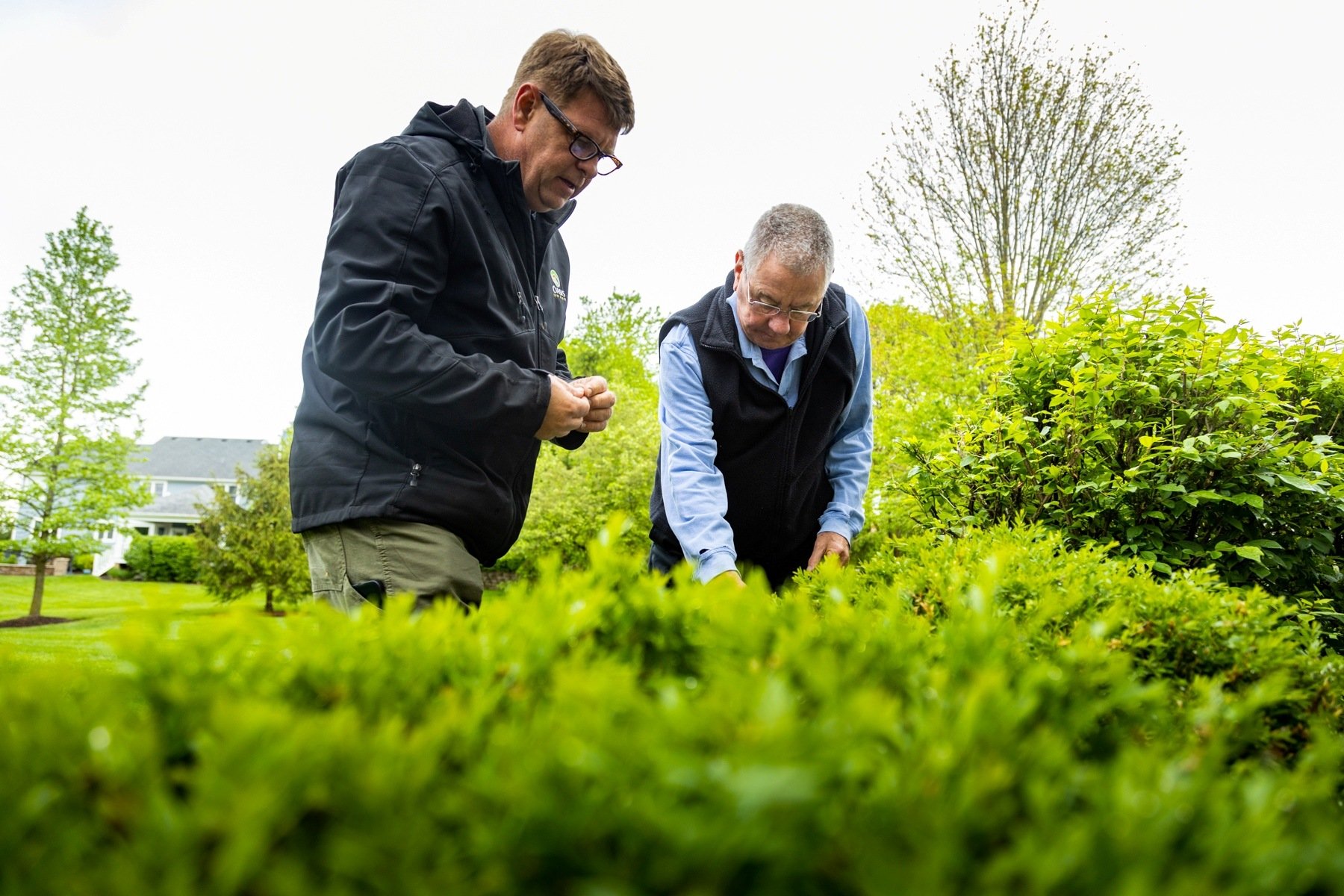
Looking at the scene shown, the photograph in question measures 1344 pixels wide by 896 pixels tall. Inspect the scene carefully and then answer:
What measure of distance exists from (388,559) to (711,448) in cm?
129

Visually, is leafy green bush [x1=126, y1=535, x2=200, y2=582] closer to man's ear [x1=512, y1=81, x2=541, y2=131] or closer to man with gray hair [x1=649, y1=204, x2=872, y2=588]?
man with gray hair [x1=649, y1=204, x2=872, y2=588]

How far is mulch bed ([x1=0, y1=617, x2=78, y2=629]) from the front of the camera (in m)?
24.8

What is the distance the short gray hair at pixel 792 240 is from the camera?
10.6 ft

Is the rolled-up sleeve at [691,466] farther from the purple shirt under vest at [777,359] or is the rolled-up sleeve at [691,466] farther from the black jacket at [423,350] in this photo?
the black jacket at [423,350]

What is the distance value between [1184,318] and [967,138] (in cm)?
1423

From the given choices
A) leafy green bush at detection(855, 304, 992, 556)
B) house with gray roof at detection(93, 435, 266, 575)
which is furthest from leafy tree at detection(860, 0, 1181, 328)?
house with gray roof at detection(93, 435, 266, 575)

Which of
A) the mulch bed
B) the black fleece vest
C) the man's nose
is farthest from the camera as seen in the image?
the mulch bed

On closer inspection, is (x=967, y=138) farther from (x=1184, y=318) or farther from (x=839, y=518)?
(x=839, y=518)

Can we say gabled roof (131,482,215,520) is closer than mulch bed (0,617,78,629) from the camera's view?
No

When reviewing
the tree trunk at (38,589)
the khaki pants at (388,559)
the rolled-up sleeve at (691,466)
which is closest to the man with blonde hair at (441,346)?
the khaki pants at (388,559)

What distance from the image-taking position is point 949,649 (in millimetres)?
1395

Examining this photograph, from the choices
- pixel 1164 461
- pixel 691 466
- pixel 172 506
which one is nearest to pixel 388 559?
pixel 691 466

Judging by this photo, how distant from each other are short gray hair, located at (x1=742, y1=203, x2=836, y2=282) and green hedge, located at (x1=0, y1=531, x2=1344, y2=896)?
84.2 inches

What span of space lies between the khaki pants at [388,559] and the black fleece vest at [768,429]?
1.06m
